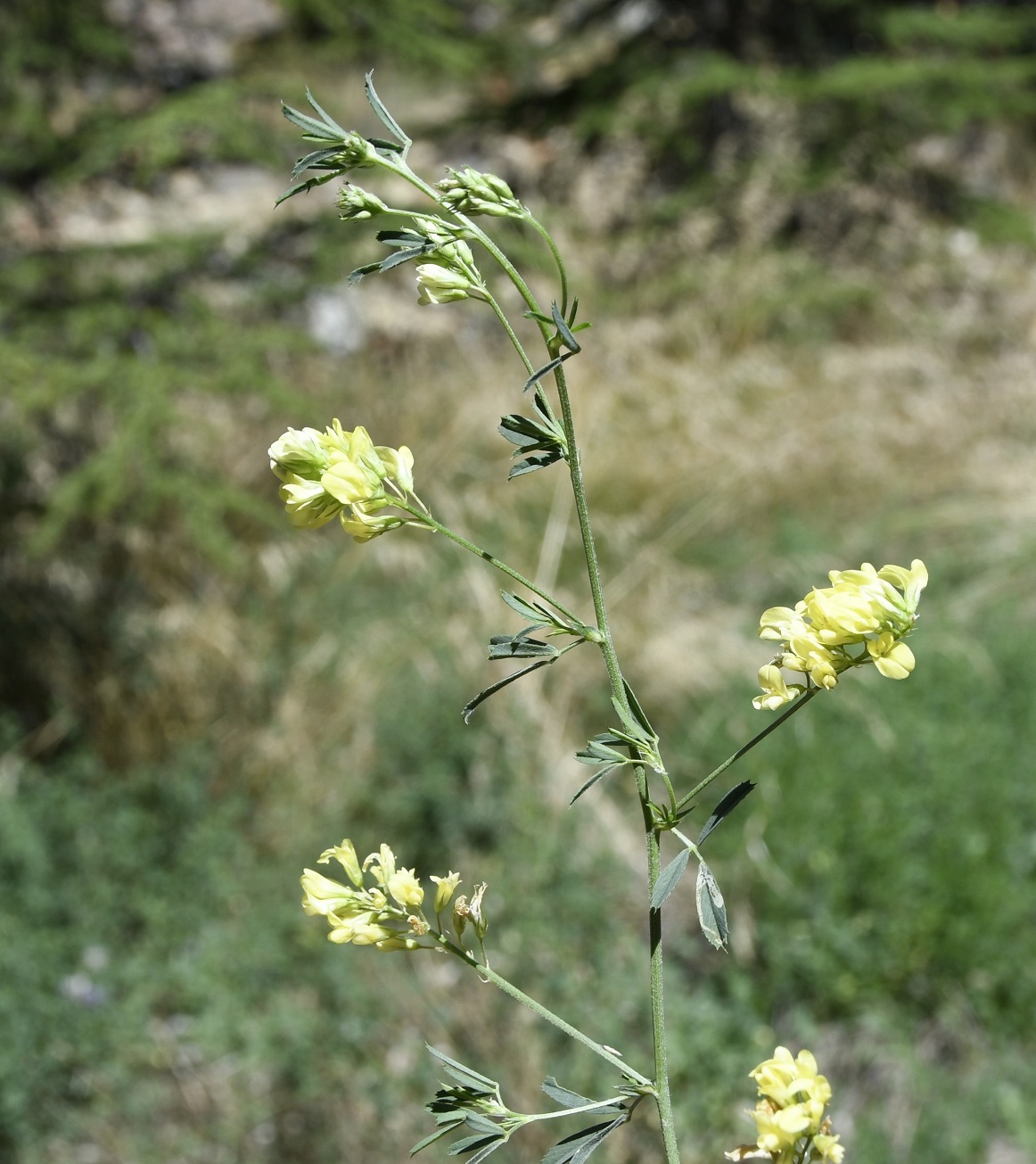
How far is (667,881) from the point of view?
527mm

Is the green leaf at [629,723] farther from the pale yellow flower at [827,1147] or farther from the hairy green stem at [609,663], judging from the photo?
the pale yellow flower at [827,1147]

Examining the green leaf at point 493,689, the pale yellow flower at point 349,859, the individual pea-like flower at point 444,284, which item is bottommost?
the pale yellow flower at point 349,859

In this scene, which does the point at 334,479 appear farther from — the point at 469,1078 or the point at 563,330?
the point at 469,1078

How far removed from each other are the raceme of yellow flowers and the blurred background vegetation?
4.52 ft

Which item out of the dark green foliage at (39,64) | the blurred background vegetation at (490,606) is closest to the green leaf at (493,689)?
the blurred background vegetation at (490,606)

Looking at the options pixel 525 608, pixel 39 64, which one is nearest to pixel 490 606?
pixel 39 64

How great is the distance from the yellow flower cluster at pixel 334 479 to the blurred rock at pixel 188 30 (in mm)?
3159

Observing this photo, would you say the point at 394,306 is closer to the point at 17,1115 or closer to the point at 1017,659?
the point at 1017,659

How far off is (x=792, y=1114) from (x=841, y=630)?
Result: 20 cm

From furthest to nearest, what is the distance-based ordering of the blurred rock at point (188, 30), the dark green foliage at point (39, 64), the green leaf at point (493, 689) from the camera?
the blurred rock at point (188, 30) → the dark green foliage at point (39, 64) → the green leaf at point (493, 689)

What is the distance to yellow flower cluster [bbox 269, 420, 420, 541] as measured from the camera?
520 mm

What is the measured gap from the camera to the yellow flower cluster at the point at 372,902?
1.79 ft

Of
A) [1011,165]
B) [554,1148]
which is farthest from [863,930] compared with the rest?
[1011,165]

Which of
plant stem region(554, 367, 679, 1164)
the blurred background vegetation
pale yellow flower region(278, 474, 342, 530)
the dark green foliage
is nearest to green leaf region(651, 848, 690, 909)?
plant stem region(554, 367, 679, 1164)
